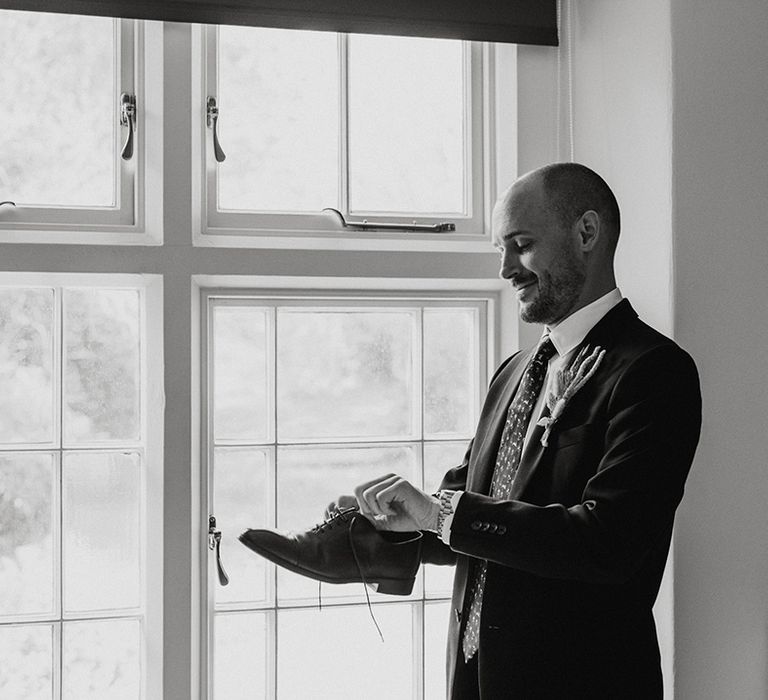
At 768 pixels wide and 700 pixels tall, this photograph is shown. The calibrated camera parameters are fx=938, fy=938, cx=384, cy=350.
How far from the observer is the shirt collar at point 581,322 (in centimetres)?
160

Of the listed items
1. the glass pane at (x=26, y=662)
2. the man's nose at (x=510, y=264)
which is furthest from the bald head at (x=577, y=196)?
the glass pane at (x=26, y=662)

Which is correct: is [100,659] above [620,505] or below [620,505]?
below

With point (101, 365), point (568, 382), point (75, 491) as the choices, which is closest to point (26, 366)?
point (101, 365)

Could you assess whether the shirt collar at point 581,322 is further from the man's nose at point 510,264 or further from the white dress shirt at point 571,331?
the man's nose at point 510,264

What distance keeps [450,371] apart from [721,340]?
2.26ft

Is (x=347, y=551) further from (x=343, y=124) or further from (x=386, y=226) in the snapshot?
(x=343, y=124)

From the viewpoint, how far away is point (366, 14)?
2.01 m

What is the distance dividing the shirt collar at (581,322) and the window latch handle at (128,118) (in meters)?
1.00

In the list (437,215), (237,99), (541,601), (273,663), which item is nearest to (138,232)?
(237,99)

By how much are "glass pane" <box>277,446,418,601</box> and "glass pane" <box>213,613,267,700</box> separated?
97 millimetres

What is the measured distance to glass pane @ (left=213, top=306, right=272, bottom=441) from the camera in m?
2.15

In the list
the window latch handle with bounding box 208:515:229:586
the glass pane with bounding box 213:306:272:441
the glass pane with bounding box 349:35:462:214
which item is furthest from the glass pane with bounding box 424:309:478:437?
the window latch handle with bounding box 208:515:229:586

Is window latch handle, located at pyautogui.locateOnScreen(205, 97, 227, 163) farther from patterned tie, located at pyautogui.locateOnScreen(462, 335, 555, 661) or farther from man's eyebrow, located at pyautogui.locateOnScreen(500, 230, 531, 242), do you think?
patterned tie, located at pyautogui.locateOnScreen(462, 335, 555, 661)

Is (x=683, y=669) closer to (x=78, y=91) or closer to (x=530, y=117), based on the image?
(x=530, y=117)
